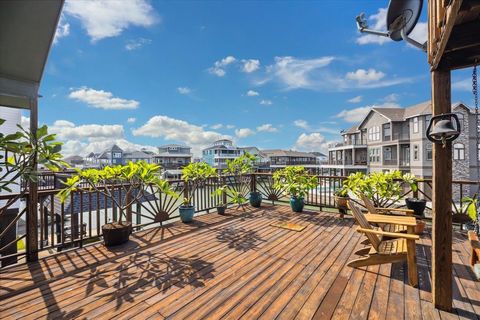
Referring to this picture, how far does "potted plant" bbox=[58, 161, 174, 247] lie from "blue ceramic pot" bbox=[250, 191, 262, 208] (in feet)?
9.56

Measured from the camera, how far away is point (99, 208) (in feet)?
12.4

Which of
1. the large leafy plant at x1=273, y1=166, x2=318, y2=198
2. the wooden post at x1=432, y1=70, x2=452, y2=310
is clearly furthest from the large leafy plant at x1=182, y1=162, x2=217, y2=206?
the wooden post at x1=432, y1=70, x2=452, y2=310

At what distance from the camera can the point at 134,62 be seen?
30.9ft

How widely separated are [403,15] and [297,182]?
3865 mm

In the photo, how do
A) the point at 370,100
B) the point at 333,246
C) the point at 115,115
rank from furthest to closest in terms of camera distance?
the point at 115,115, the point at 370,100, the point at 333,246

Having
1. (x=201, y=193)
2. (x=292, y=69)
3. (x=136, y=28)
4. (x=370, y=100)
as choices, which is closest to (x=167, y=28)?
(x=136, y=28)

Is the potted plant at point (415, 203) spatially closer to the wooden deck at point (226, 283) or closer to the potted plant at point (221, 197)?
the wooden deck at point (226, 283)

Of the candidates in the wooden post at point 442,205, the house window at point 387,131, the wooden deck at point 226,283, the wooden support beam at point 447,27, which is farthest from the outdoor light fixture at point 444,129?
the house window at point 387,131

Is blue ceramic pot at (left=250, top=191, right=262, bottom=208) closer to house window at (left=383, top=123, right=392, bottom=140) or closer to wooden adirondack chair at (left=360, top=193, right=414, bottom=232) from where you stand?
wooden adirondack chair at (left=360, top=193, right=414, bottom=232)

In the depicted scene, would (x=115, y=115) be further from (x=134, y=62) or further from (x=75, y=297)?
(x=75, y=297)

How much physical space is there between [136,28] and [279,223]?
321 inches

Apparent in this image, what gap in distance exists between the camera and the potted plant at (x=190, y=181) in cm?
457

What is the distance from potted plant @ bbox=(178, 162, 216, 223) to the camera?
4.57 meters

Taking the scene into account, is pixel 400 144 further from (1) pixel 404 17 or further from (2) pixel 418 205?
(1) pixel 404 17
